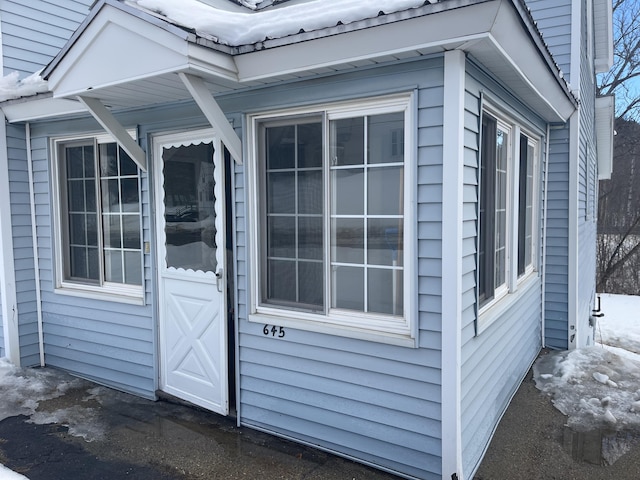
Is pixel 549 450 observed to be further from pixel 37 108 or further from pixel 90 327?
pixel 37 108

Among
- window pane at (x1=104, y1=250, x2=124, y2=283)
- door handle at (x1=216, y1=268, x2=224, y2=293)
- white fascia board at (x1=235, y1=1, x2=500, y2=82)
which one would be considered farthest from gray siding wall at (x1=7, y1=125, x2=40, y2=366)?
white fascia board at (x1=235, y1=1, x2=500, y2=82)

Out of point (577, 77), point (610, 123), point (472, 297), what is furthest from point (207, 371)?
point (610, 123)

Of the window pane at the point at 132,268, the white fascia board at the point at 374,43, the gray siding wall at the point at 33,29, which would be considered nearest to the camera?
the white fascia board at the point at 374,43

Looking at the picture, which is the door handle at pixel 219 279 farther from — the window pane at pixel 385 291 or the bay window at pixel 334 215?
the window pane at pixel 385 291

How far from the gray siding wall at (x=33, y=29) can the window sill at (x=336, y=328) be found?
4193mm

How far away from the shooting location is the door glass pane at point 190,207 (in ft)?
12.5

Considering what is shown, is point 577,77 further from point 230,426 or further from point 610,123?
point 230,426

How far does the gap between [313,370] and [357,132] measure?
1.61 metres

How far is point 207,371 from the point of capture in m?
3.85

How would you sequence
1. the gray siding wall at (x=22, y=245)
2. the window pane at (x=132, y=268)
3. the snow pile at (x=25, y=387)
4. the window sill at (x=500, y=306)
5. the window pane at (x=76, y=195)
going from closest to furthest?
the window sill at (x=500, y=306)
the snow pile at (x=25, y=387)
the window pane at (x=132, y=268)
the window pane at (x=76, y=195)
the gray siding wall at (x=22, y=245)

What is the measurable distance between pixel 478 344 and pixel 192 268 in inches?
88.7

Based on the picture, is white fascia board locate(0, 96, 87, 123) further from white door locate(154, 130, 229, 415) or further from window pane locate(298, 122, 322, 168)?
window pane locate(298, 122, 322, 168)

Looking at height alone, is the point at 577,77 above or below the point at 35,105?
above

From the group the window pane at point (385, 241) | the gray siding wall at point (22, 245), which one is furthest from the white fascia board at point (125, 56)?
the gray siding wall at point (22, 245)
